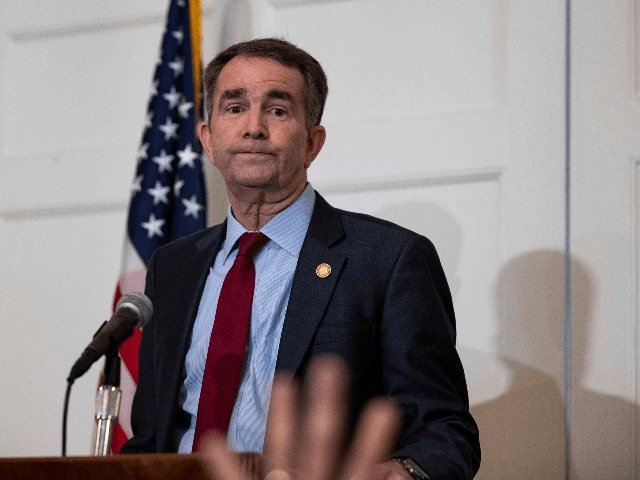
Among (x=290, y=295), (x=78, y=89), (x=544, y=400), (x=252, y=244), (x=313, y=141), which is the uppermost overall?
(x=78, y=89)

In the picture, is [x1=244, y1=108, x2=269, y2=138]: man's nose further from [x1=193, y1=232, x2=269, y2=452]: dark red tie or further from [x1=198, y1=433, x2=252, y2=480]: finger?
[x1=198, y1=433, x2=252, y2=480]: finger

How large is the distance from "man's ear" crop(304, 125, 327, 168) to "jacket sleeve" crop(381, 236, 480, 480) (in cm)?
39

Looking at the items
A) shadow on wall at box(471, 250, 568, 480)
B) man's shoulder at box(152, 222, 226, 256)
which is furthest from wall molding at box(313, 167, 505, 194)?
man's shoulder at box(152, 222, 226, 256)

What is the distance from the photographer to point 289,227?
178 cm

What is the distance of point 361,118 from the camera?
2463 mm

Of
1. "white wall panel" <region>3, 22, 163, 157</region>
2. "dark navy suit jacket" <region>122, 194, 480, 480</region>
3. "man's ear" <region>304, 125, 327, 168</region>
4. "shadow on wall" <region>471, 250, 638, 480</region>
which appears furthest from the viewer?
"white wall panel" <region>3, 22, 163, 157</region>

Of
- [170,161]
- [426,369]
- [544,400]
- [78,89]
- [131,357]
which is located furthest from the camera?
[78,89]

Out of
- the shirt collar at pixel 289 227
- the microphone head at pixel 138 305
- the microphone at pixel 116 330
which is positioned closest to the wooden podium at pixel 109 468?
the microphone at pixel 116 330

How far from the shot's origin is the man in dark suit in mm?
1487

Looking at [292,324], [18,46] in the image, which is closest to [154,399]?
[292,324]

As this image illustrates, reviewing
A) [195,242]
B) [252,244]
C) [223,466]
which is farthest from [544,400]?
[223,466]

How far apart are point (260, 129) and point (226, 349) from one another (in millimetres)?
A: 516

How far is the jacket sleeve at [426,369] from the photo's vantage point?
133cm

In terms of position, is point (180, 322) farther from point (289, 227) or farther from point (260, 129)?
point (260, 129)
